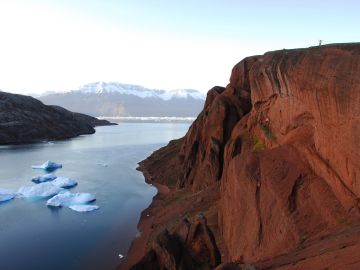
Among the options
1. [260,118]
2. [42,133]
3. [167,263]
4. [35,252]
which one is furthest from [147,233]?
[42,133]

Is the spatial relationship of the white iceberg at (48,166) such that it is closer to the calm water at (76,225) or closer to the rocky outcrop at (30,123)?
the calm water at (76,225)

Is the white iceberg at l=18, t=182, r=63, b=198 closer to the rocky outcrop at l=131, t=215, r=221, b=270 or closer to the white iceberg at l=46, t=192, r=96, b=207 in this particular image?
the white iceberg at l=46, t=192, r=96, b=207

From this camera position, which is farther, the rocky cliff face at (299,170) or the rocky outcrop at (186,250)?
the rocky outcrop at (186,250)

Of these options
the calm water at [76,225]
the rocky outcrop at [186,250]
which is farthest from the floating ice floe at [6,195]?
the rocky outcrop at [186,250]

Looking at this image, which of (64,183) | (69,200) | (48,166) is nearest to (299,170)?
(69,200)

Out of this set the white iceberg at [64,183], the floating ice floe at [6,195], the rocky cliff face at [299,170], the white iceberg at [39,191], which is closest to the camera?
the rocky cliff face at [299,170]

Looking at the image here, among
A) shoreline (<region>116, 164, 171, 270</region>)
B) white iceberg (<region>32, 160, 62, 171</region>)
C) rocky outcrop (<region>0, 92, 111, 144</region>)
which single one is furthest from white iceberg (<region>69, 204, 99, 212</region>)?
rocky outcrop (<region>0, 92, 111, 144</region>)

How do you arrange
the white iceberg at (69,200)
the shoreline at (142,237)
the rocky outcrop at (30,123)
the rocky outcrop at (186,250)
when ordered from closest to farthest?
the rocky outcrop at (186,250) < the shoreline at (142,237) < the white iceberg at (69,200) < the rocky outcrop at (30,123)

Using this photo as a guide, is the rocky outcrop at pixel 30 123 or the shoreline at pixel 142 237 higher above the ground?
the rocky outcrop at pixel 30 123
